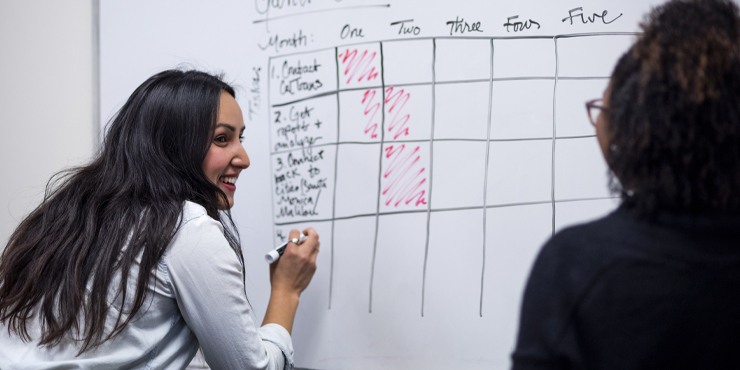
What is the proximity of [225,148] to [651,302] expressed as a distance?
31.3 inches

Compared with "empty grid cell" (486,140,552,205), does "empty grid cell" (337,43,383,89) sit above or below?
above

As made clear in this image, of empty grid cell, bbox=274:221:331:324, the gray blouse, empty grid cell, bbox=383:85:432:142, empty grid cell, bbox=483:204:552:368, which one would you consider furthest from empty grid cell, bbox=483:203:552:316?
the gray blouse

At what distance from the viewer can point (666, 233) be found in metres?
0.49

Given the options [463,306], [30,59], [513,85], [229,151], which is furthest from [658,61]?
[30,59]

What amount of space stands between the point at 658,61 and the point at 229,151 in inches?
30.4

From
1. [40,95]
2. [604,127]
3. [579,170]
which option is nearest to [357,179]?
[579,170]

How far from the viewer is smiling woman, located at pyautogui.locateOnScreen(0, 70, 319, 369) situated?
0.80 metres

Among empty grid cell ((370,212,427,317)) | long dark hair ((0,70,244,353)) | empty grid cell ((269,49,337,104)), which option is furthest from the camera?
empty grid cell ((269,49,337,104))

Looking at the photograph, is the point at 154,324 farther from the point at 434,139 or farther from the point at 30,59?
the point at 30,59

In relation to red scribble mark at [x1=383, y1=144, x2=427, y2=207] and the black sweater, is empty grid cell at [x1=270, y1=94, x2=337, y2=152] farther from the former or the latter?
the black sweater

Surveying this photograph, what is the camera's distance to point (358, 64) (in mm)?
1143

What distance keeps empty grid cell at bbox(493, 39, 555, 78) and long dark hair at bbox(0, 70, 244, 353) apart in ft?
1.80

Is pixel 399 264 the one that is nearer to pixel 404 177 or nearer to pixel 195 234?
pixel 404 177

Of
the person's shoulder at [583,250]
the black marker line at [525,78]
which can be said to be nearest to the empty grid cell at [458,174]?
the black marker line at [525,78]
